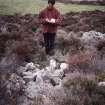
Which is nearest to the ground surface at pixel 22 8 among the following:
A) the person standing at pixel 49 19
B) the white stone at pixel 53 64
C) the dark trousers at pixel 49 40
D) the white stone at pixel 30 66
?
the dark trousers at pixel 49 40

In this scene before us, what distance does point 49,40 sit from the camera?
11.3 m

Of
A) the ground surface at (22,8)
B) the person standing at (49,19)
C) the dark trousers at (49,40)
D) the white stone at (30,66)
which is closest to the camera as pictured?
the white stone at (30,66)

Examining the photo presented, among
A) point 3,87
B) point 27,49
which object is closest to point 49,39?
point 27,49

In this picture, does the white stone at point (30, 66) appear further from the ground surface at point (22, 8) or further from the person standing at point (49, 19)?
the ground surface at point (22, 8)

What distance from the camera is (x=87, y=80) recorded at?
7.56 metres

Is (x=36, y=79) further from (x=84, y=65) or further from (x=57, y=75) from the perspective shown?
(x=84, y=65)

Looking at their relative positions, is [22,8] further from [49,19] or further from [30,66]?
[30,66]

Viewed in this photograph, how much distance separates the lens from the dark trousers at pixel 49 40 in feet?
36.9

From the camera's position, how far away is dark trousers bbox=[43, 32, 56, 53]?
36.9 feet

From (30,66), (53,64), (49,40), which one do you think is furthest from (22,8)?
(30,66)

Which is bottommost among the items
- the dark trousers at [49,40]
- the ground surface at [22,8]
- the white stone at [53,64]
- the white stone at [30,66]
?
the ground surface at [22,8]

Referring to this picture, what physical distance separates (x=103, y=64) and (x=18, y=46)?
3195 millimetres

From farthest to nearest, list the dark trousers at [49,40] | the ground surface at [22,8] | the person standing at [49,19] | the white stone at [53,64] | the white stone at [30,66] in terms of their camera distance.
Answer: the ground surface at [22,8]
the dark trousers at [49,40]
the person standing at [49,19]
the white stone at [53,64]
the white stone at [30,66]

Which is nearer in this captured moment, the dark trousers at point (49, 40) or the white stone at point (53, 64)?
the white stone at point (53, 64)
